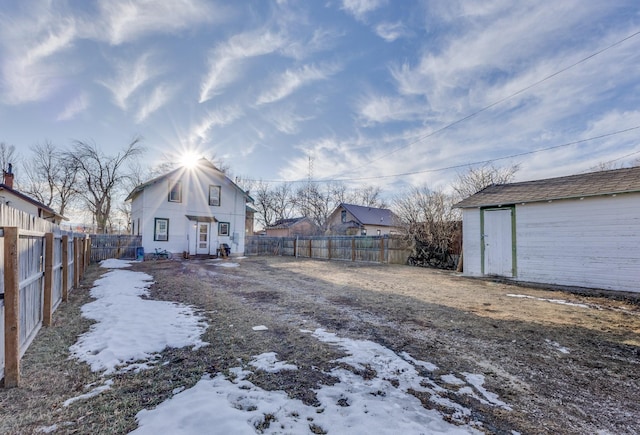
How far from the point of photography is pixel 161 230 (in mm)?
16500

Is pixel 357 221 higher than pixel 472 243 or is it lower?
higher

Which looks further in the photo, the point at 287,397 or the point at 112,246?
the point at 112,246

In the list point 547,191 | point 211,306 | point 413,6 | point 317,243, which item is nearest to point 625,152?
point 547,191

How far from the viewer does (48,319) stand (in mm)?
4207

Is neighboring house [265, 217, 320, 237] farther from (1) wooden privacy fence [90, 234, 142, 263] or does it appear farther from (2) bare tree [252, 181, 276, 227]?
(1) wooden privacy fence [90, 234, 142, 263]

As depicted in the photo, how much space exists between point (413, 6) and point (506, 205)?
7254 mm

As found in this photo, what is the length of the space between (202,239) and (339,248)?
841 centimetres

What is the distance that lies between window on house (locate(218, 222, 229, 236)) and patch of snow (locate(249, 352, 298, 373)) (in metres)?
16.3

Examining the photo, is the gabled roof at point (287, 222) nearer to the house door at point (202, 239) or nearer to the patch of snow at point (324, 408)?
the house door at point (202, 239)

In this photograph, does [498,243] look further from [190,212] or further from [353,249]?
[190,212]

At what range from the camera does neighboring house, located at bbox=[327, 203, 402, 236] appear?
31141 millimetres

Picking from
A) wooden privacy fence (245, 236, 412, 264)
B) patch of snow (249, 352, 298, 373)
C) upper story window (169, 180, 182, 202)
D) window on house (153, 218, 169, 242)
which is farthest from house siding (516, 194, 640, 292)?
window on house (153, 218, 169, 242)

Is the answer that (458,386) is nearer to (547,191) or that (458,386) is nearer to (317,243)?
(547,191)

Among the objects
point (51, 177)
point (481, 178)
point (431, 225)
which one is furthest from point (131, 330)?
point (51, 177)
